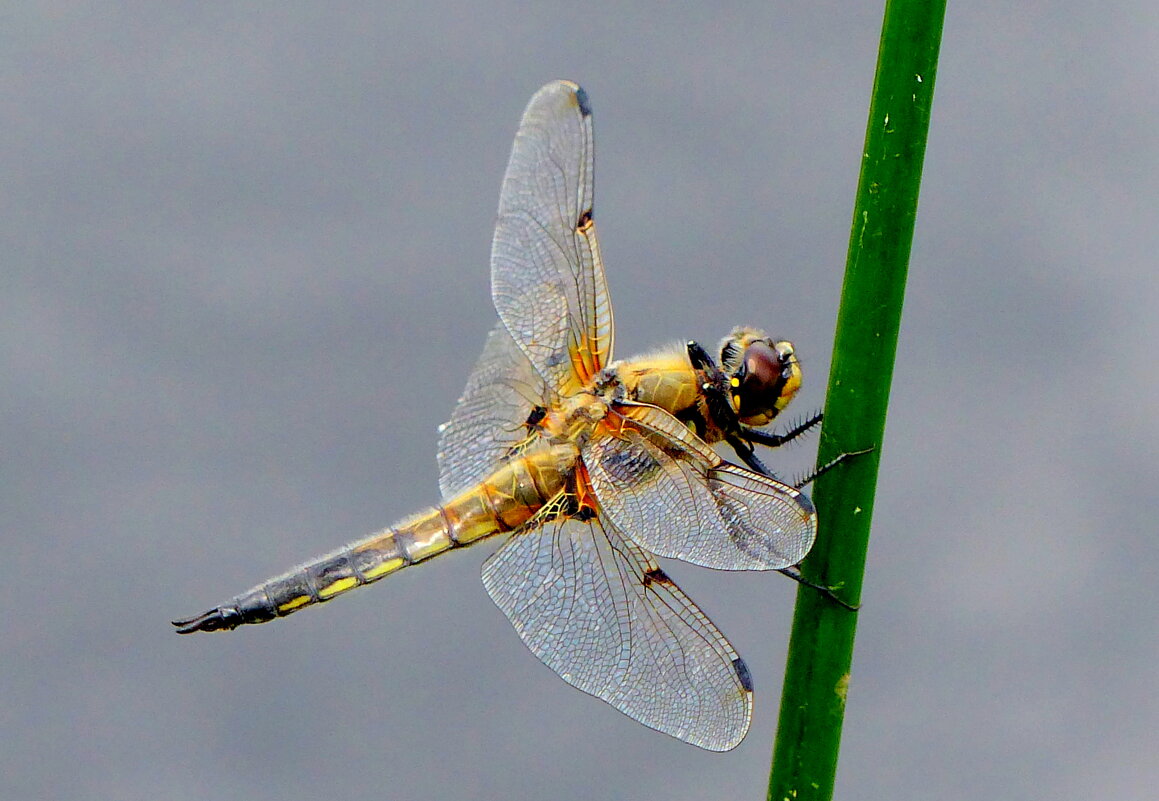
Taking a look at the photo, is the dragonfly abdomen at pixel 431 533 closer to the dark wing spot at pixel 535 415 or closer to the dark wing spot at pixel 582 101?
the dark wing spot at pixel 535 415

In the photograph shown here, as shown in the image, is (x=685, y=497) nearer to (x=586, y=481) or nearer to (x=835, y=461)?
(x=586, y=481)

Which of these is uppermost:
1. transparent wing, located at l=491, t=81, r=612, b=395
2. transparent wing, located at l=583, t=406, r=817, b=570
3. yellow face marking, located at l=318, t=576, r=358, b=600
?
transparent wing, located at l=491, t=81, r=612, b=395

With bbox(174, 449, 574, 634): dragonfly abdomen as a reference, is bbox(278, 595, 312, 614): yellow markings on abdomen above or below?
below

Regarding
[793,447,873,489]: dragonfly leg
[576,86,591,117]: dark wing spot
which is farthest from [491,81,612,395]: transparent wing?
[793,447,873,489]: dragonfly leg

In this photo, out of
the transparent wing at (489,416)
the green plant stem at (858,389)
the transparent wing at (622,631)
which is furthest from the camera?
the transparent wing at (489,416)

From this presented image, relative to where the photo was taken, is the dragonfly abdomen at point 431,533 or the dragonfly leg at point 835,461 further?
the dragonfly abdomen at point 431,533

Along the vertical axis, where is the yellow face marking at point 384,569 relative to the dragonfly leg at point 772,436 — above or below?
below

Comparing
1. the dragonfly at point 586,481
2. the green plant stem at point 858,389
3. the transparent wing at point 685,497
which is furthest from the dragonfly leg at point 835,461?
the dragonfly at point 586,481

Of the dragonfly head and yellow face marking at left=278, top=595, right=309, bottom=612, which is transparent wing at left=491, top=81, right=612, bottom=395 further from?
yellow face marking at left=278, top=595, right=309, bottom=612
